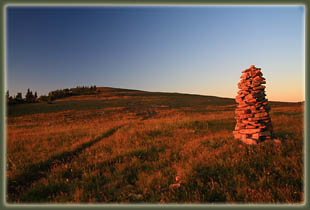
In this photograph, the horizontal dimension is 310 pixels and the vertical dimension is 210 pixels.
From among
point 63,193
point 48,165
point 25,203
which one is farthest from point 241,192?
point 48,165

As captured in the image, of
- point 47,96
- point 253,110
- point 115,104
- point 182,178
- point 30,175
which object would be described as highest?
point 47,96

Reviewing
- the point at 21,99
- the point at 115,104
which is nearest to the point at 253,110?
the point at 115,104

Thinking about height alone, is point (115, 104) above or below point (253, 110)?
above

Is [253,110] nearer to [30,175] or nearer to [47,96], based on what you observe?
[30,175]

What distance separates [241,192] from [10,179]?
729cm

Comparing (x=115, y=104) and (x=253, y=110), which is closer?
(x=253, y=110)

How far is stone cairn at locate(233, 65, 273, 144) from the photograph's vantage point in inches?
254

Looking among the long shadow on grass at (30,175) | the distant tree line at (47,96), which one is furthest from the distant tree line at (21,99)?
the long shadow on grass at (30,175)

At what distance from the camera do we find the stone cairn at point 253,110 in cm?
646

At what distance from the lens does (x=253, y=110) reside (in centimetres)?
680

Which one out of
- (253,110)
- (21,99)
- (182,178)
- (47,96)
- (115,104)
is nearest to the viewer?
(182,178)

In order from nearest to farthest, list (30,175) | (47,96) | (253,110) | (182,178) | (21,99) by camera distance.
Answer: (182,178)
(30,175)
(253,110)
(21,99)
(47,96)

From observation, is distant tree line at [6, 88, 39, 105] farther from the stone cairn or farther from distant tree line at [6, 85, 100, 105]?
the stone cairn

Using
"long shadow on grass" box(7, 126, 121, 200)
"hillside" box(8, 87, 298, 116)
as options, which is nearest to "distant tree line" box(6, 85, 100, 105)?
"hillside" box(8, 87, 298, 116)
